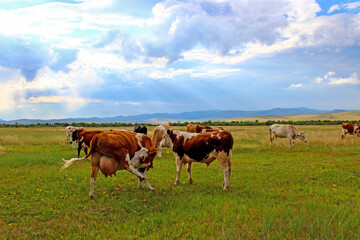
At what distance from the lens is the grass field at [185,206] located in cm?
556

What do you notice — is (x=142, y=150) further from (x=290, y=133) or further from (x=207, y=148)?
(x=290, y=133)

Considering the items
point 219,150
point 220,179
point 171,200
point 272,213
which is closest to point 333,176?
point 220,179

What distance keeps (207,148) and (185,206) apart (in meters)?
2.66

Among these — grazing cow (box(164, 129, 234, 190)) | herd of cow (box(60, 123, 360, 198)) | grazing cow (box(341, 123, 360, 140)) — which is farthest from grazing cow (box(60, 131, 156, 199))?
grazing cow (box(341, 123, 360, 140))

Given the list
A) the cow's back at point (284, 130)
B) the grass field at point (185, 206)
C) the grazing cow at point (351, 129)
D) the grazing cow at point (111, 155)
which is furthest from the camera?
the grazing cow at point (351, 129)

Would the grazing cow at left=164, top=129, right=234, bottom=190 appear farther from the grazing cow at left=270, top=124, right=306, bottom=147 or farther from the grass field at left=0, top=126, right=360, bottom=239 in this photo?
the grazing cow at left=270, top=124, right=306, bottom=147

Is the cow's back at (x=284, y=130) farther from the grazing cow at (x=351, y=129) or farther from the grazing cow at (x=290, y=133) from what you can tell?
the grazing cow at (x=351, y=129)

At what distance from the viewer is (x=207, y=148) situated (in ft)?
30.8

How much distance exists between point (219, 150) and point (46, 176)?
7431 mm

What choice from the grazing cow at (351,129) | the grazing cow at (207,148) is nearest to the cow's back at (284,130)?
the grazing cow at (351,129)

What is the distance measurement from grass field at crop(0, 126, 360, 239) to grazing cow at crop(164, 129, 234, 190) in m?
0.93

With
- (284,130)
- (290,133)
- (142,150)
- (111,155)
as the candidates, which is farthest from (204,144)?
(284,130)

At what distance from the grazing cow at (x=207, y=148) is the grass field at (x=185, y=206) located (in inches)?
36.8

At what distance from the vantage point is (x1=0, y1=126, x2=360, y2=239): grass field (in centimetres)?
556
